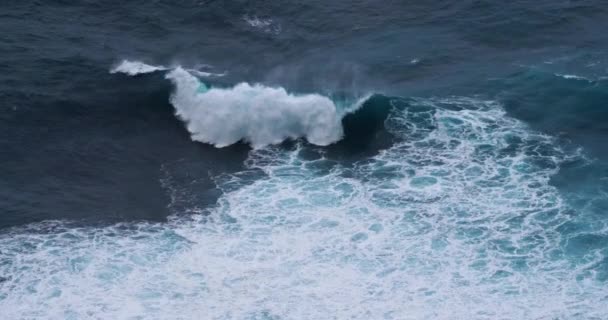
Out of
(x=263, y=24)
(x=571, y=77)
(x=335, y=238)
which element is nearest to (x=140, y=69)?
(x=263, y=24)

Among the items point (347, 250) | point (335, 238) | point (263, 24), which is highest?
point (263, 24)

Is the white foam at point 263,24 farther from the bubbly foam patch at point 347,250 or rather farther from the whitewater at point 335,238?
the bubbly foam patch at point 347,250

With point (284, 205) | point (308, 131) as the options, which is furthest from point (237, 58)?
point (284, 205)

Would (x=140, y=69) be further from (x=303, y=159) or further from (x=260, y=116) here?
(x=303, y=159)

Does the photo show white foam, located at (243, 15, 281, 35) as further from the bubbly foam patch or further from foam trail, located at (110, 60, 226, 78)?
the bubbly foam patch

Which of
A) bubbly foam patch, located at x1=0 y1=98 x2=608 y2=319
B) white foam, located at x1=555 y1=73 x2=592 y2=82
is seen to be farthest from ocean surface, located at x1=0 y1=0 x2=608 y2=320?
white foam, located at x1=555 y1=73 x2=592 y2=82

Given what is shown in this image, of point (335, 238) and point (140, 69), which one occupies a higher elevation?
point (140, 69)
